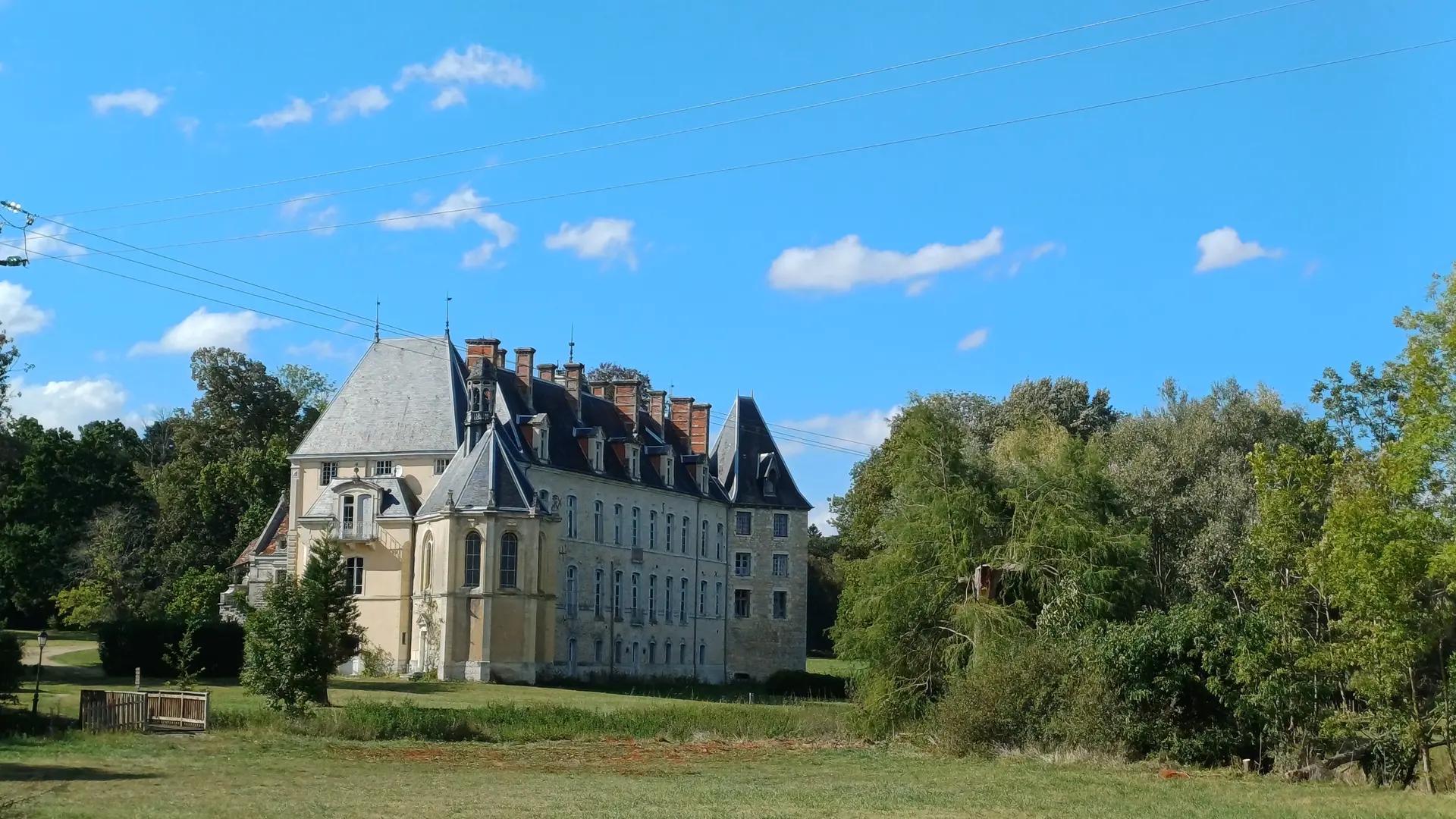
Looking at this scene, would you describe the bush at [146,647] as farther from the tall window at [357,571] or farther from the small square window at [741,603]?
the small square window at [741,603]

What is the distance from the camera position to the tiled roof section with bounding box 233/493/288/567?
2726 inches

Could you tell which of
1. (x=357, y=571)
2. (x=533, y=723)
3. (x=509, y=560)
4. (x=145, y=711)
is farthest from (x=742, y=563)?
(x=145, y=711)

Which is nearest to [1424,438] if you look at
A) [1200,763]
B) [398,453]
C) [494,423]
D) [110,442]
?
[1200,763]

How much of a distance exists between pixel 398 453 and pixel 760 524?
21065 mm

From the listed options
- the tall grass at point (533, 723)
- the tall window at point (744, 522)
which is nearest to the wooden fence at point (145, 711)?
the tall grass at point (533, 723)

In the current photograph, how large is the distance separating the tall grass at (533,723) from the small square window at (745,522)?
1349 inches

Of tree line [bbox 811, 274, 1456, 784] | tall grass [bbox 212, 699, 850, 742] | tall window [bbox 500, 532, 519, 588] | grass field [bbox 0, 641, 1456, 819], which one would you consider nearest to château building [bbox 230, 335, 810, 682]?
tall window [bbox 500, 532, 519, 588]

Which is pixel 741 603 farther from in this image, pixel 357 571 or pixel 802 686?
pixel 357 571

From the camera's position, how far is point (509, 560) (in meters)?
58.0

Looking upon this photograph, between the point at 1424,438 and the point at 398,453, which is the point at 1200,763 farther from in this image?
the point at 398,453

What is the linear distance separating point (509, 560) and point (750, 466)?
897 inches

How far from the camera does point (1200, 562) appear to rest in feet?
156

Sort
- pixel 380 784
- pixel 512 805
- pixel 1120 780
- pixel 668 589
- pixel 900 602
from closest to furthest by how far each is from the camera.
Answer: pixel 512 805 → pixel 380 784 → pixel 1120 780 → pixel 900 602 → pixel 668 589

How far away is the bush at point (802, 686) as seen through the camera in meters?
67.7
